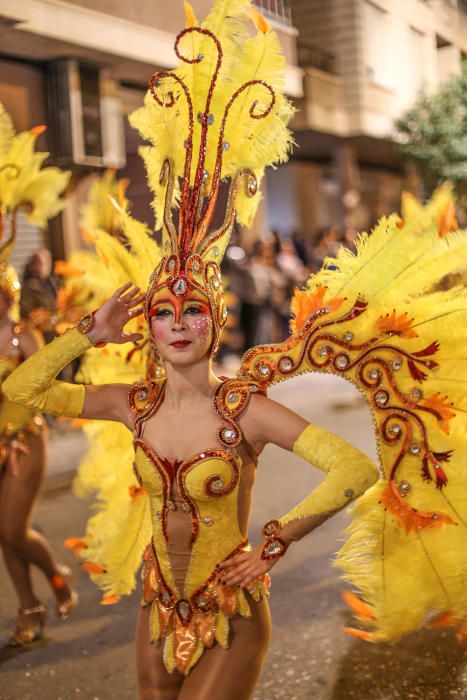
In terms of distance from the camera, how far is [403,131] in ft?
38.0

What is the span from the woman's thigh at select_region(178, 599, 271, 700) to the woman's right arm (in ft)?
2.10

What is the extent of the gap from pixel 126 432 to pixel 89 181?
24.1 ft

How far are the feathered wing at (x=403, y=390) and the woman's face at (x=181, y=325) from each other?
274mm

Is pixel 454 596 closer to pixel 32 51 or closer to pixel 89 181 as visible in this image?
pixel 32 51

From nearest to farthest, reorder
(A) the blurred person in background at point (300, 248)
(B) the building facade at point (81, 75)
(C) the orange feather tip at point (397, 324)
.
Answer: (C) the orange feather tip at point (397, 324)
(B) the building facade at point (81, 75)
(A) the blurred person in background at point (300, 248)

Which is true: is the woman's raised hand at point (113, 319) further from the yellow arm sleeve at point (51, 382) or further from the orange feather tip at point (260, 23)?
the orange feather tip at point (260, 23)

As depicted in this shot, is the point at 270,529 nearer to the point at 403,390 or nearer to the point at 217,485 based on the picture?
the point at 217,485

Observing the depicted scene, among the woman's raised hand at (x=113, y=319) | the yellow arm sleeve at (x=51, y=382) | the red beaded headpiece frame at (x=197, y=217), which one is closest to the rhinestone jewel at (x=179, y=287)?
the red beaded headpiece frame at (x=197, y=217)

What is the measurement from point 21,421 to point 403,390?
5.91 feet

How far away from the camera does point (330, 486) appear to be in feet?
7.47

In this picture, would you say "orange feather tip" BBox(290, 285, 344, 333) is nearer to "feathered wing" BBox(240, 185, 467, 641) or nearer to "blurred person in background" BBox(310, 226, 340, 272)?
"feathered wing" BBox(240, 185, 467, 641)

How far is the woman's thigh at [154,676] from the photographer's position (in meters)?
2.41

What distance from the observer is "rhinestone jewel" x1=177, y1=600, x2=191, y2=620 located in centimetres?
244

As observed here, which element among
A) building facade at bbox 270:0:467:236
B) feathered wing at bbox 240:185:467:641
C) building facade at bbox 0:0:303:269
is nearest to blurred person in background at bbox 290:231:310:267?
building facade at bbox 270:0:467:236
